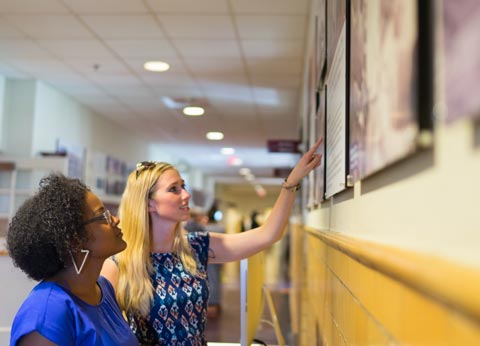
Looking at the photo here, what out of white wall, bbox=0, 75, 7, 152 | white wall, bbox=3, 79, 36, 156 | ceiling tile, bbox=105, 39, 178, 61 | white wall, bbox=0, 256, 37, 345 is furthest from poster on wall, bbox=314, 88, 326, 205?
white wall, bbox=0, 75, 7, 152

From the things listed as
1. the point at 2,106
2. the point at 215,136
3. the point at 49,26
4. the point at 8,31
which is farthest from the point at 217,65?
the point at 215,136

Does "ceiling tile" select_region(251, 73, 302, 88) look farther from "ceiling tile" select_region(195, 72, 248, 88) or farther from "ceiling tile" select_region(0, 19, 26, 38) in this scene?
"ceiling tile" select_region(0, 19, 26, 38)

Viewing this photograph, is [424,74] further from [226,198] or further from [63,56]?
[226,198]

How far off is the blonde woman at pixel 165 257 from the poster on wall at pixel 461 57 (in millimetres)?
1691

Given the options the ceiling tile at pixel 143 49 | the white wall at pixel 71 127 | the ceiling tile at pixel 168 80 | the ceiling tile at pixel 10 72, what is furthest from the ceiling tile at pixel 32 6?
the white wall at pixel 71 127

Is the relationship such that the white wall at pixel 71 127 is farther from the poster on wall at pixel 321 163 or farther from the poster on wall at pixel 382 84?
the poster on wall at pixel 382 84

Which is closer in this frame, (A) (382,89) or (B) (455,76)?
(B) (455,76)

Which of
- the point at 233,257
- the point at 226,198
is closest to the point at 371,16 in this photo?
the point at 233,257

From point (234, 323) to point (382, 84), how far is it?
22.8ft

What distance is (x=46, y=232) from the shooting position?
1578 millimetres

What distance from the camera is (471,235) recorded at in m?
0.53

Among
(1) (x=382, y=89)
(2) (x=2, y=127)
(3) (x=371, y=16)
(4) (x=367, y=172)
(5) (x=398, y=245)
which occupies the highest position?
(2) (x=2, y=127)

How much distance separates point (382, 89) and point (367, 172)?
0.19m

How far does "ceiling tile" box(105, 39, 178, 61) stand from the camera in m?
5.45
